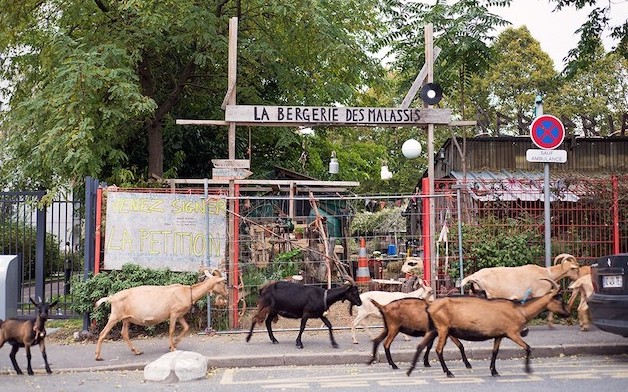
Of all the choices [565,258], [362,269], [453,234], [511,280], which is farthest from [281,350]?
[565,258]

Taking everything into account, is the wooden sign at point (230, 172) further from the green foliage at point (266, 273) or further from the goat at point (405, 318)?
the goat at point (405, 318)

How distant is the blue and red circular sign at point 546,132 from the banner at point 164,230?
5.19 meters

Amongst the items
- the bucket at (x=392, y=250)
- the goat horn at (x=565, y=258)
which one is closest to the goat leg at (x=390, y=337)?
the goat horn at (x=565, y=258)

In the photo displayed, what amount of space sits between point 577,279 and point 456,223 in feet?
7.23

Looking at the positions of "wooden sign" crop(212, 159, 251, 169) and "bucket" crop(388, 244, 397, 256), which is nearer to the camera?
"wooden sign" crop(212, 159, 251, 169)

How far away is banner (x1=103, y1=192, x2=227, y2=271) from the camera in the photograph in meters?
11.4

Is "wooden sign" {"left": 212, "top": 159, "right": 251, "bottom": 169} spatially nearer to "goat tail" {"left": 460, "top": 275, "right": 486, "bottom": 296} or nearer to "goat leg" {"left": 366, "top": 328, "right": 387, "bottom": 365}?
"goat tail" {"left": 460, "top": 275, "right": 486, "bottom": 296}

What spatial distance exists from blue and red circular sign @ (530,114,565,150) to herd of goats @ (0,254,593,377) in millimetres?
1964

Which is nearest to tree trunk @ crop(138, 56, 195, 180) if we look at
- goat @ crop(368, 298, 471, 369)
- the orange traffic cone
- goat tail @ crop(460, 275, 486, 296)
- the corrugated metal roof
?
the orange traffic cone

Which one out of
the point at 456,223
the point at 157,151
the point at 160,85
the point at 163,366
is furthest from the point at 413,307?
the point at 160,85

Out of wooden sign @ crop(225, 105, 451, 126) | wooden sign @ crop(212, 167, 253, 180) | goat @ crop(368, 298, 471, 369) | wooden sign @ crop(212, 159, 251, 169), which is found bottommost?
goat @ crop(368, 298, 471, 369)

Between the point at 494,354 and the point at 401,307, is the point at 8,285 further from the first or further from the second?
the point at 494,354

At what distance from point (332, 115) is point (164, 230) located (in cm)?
352

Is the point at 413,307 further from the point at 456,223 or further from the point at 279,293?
the point at 456,223
